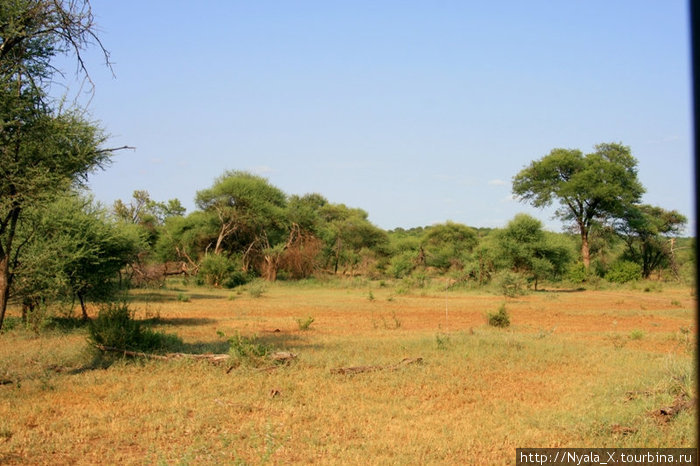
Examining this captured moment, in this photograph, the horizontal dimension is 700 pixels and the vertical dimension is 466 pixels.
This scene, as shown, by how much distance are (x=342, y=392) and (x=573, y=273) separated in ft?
110

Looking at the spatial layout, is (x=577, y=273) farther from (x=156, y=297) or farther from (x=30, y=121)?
(x=30, y=121)

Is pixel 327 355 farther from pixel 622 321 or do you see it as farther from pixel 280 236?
pixel 280 236

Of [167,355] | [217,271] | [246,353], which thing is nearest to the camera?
[246,353]

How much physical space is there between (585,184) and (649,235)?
7989mm

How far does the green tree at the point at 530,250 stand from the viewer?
35562mm

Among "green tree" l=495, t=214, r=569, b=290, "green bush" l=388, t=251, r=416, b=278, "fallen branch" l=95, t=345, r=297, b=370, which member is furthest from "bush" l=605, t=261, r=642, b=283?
"fallen branch" l=95, t=345, r=297, b=370

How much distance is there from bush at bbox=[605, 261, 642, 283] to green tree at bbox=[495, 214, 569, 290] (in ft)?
17.2

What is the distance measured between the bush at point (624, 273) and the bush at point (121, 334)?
116ft

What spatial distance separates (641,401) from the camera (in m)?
7.38

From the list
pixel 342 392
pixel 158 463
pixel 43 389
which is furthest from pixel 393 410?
pixel 43 389

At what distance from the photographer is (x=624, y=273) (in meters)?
39.7

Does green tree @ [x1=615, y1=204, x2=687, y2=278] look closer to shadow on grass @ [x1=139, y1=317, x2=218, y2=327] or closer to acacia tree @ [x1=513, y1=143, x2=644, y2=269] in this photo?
acacia tree @ [x1=513, y1=143, x2=644, y2=269]

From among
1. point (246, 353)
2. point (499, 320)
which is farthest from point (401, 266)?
point (246, 353)

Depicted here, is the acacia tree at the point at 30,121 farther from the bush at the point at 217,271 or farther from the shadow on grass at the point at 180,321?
the bush at the point at 217,271
